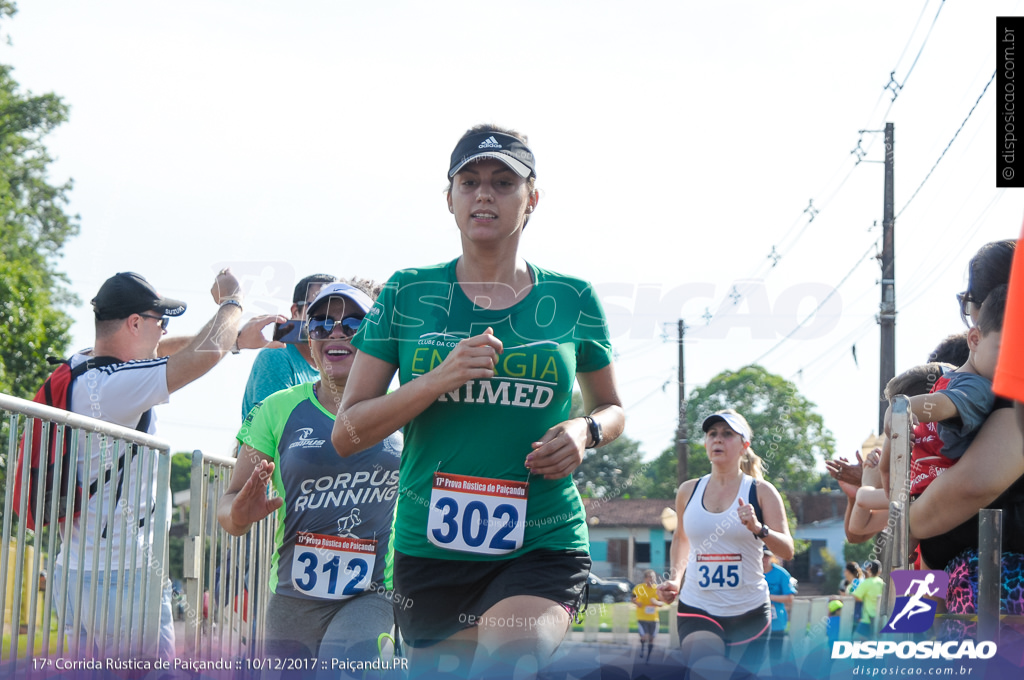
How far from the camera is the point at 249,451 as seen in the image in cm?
419

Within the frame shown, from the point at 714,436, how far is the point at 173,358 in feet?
10.1

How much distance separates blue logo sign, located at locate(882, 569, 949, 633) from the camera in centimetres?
304

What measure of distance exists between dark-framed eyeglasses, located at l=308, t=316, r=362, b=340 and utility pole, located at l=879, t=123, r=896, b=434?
12.7 m

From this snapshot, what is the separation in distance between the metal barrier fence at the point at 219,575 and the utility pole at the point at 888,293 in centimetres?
1198

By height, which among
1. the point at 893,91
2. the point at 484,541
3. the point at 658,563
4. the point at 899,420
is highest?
the point at 893,91

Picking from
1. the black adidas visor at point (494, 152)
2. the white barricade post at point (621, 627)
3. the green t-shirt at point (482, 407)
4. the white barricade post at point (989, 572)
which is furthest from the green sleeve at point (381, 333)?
the white barricade post at point (621, 627)

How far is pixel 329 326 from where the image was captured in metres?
4.21

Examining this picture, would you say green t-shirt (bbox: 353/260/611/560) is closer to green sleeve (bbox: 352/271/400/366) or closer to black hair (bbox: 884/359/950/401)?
green sleeve (bbox: 352/271/400/366)

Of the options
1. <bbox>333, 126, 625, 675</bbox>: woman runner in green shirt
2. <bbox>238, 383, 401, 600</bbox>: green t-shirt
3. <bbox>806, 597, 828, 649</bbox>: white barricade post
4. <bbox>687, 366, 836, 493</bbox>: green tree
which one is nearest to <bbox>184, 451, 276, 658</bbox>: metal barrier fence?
<bbox>238, 383, 401, 600</bbox>: green t-shirt

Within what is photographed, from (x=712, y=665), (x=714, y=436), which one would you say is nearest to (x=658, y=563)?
(x=714, y=436)

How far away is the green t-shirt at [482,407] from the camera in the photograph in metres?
2.91

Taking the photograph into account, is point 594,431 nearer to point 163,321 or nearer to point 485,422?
point 485,422

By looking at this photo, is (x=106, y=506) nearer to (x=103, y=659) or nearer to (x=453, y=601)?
(x=103, y=659)

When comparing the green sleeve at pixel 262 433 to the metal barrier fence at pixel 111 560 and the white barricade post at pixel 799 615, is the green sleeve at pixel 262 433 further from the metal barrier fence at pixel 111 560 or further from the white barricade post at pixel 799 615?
the white barricade post at pixel 799 615
